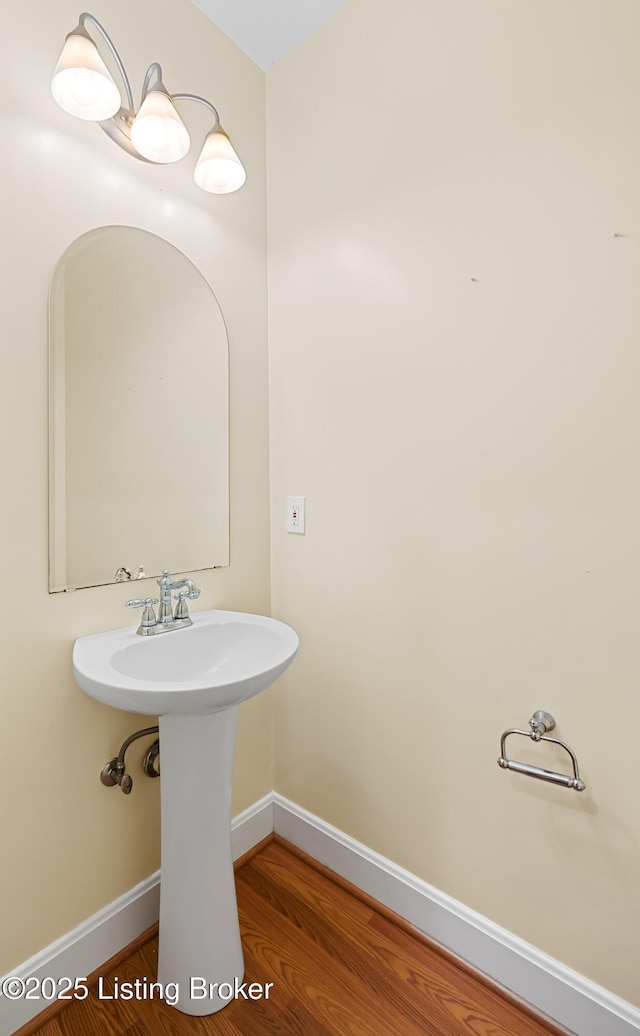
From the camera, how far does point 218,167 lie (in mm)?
1291

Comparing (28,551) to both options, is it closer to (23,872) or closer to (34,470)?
(34,470)

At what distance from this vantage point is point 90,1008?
1081 mm

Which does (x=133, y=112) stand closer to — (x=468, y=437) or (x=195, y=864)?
(x=468, y=437)

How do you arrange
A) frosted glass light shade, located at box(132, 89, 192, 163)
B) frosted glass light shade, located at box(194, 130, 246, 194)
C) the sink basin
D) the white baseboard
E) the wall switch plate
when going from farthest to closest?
the wall switch plate
frosted glass light shade, located at box(194, 130, 246, 194)
frosted glass light shade, located at box(132, 89, 192, 163)
the white baseboard
the sink basin

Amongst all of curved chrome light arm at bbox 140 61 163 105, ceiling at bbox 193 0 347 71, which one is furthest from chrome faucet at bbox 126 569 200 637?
ceiling at bbox 193 0 347 71

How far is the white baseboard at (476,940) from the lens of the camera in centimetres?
99

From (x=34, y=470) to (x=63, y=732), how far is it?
0.63 metres

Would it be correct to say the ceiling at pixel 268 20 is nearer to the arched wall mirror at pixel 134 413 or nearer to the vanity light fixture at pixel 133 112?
the vanity light fixture at pixel 133 112

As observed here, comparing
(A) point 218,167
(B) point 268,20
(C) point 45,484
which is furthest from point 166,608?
(B) point 268,20

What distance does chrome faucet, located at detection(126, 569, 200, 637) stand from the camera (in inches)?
47.3

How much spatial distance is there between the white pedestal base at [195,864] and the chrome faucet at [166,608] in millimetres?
232

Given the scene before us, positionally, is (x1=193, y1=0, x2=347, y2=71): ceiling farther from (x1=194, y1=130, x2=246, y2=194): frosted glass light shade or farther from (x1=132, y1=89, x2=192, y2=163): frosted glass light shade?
(x1=132, y1=89, x2=192, y2=163): frosted glass light shade

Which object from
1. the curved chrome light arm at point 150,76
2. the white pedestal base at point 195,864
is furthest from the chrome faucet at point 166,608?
the curved chrome light arm at point 150,76

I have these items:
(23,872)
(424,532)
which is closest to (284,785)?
(23,872)
